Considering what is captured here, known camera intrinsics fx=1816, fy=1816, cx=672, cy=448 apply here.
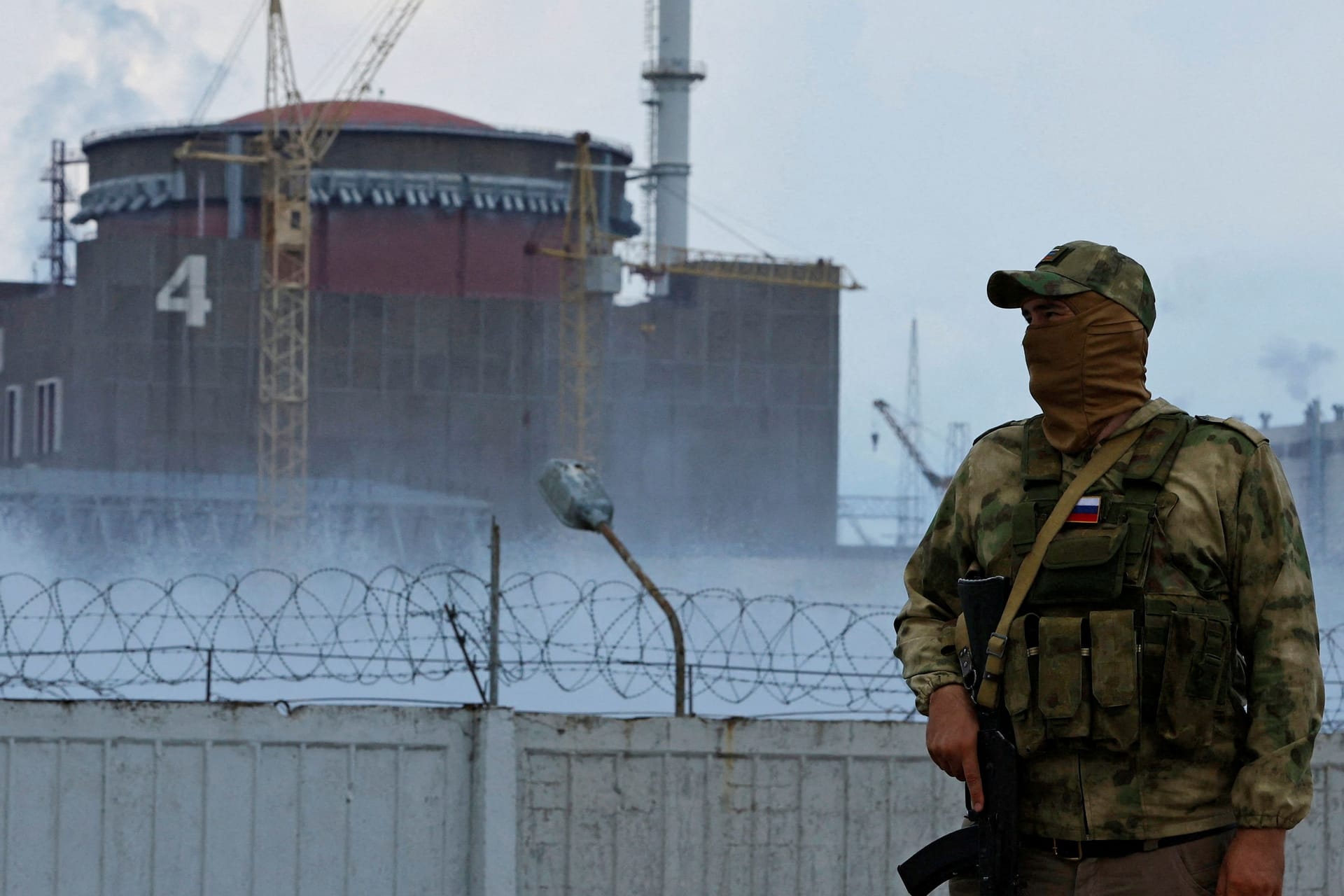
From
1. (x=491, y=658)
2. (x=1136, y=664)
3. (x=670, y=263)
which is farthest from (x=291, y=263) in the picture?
(x=1136, y=664)

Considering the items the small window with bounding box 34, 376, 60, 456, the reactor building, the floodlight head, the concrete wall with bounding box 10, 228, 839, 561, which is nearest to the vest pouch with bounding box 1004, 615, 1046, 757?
the floodlight head

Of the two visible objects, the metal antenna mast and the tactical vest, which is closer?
the tactical vest

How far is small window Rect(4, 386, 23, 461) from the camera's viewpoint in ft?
183

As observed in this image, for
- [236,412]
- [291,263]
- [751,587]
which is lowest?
[751,587]

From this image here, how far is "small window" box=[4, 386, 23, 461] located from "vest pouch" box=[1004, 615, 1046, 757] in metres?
56.4

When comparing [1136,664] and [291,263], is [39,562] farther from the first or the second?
[1136,664]

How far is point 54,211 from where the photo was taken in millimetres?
61156

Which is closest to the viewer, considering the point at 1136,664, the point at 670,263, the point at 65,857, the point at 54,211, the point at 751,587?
the point at 1136,664

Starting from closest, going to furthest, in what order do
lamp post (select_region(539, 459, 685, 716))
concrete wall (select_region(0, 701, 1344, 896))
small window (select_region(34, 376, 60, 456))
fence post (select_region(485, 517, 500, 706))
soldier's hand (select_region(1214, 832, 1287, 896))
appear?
soldier's hand (select_region(1214, 832, 1287, 896)) → concrete wall (select_region(0, 701, 1344, 896)) → fence post (select_region(485, 517, 500, 706)) → lamp post (select_region(539, 459, 685, 716)) → small window (select_region(34, 376, 60, 456))

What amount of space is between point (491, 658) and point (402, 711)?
1.32 feet

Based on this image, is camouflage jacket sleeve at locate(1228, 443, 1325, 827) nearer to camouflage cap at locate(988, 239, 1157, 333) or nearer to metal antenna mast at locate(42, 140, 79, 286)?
camouflage cap at locate(988, 239, 1157, 333)

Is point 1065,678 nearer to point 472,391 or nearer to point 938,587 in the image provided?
point 938,587

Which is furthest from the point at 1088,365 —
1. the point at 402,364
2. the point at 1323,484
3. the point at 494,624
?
the point at 402,364

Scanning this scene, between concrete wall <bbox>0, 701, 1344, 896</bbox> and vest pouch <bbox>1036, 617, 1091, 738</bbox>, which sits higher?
vest pouch <bbox>1036, 617, 1091, 738</bbox>
